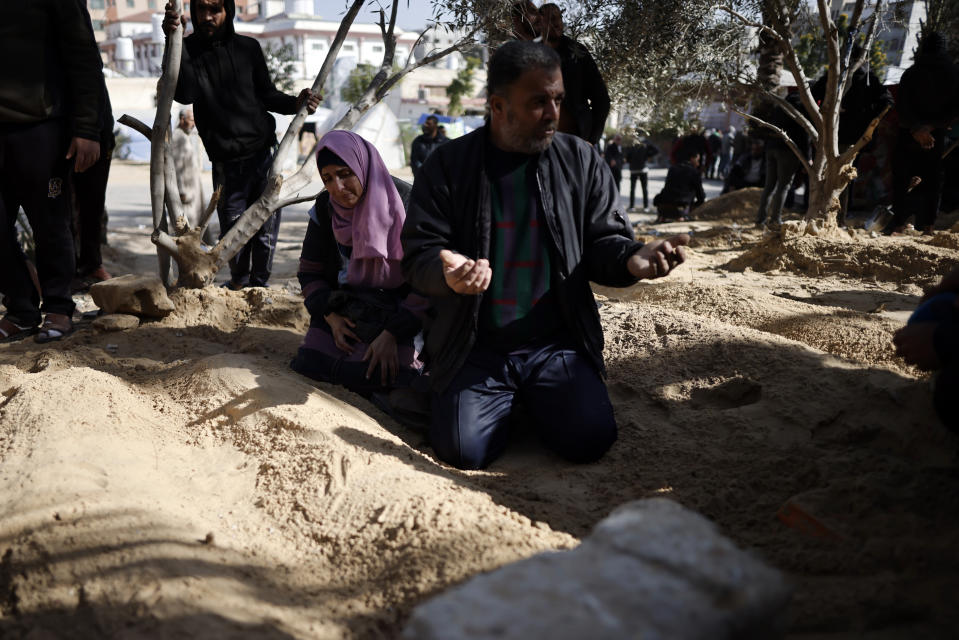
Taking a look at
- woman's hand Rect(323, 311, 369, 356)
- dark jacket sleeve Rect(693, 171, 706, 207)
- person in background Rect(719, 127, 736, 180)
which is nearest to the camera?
woman's hand Rect(323, 311, 369, 356)

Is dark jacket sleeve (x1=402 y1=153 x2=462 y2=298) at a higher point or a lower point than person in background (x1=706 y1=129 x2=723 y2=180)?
lower

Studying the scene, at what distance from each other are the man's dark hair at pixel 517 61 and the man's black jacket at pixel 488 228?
0.29 m

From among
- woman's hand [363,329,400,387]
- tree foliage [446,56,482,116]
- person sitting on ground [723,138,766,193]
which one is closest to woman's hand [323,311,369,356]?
woman's hand [363,329,400,387]

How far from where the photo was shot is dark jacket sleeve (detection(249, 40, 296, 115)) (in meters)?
4.69

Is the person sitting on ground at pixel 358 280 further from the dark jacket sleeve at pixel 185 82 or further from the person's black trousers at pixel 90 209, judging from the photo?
the person's black trousers at pixel 90 209

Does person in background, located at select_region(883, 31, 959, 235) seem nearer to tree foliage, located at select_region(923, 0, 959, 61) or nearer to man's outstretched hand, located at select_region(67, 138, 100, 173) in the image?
tree foliage, located at select_region(923, 0, 959, 61)

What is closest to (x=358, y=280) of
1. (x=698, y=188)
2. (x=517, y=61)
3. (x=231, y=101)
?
(x=517, y=61)

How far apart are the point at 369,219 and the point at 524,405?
107cm

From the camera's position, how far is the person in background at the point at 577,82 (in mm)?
4582

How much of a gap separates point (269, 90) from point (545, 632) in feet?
14.5

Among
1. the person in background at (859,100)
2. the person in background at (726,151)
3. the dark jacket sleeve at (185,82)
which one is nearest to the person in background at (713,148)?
the person in background at (726,151)

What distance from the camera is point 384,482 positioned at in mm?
2273

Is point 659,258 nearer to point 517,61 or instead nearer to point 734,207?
point 517,61

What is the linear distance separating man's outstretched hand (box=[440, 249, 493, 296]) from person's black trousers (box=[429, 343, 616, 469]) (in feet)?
1.88
